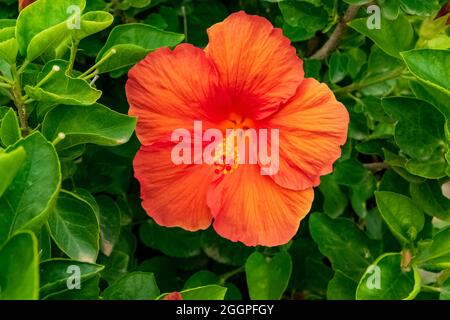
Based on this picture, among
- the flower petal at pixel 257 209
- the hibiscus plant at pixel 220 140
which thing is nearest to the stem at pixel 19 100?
the hibiscus plant at pixel 220 140

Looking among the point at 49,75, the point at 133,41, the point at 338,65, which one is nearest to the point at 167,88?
Answer: the point at 133,41

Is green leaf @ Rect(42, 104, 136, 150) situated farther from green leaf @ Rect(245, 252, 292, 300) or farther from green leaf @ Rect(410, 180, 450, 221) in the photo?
green leaf @ Rect(410, 180, 450, 221)

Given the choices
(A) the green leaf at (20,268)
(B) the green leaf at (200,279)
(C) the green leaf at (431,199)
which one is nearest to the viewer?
(A) the green leaf at (20,268)

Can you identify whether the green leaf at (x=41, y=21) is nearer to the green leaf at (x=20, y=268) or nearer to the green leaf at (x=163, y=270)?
the green leaf at (x=20, y=268)

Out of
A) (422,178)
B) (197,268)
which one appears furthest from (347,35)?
(197,268)

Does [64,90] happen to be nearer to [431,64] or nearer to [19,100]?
[19,100]

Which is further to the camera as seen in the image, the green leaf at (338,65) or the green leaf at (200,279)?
the green leaf at (200,279)

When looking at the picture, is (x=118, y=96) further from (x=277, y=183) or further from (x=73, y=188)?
(x=277, y=183)
